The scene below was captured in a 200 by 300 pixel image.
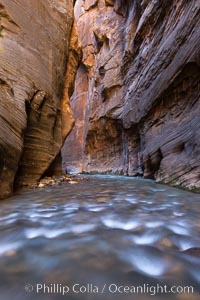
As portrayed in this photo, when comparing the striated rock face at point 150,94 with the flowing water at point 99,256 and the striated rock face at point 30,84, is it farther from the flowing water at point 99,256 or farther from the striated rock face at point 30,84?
the striated rock face at point 30,84

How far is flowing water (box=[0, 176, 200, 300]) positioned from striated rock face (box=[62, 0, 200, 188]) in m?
2.84

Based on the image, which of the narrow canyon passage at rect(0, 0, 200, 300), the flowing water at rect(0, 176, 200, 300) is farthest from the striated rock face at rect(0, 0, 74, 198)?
the flowing water at rect(0, 176, 200, 300)

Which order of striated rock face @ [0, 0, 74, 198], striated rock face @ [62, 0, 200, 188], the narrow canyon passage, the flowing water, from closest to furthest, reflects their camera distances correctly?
the flowing water < the narrow canyon passage < striated rock face @ [0, 0, 74, 198] < striated rock face @ [62, 0, 200, 188]

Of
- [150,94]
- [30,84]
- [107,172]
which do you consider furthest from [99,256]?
[107,172]

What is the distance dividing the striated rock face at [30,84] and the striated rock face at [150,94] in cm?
351

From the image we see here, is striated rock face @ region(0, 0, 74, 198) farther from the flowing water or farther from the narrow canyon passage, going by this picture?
the flowing water

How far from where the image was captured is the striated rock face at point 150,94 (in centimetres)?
520

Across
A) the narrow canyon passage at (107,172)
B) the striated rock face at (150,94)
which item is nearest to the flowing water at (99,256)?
the narrow canyon passage at (107,172)

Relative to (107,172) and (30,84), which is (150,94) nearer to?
(30,84)

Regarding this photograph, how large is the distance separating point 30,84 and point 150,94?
488 cm

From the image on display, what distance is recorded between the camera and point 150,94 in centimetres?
792

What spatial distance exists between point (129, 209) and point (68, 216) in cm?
79

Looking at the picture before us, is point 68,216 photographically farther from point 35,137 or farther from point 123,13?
point 123,13

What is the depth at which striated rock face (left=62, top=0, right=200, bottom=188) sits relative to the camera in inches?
205
